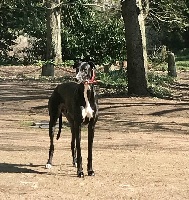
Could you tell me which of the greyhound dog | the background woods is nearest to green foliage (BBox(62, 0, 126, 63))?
the background woods

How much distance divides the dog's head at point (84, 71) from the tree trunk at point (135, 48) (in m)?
11.6

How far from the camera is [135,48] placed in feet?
61.8

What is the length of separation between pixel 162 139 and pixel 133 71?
314 inches

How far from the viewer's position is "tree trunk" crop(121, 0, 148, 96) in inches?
736

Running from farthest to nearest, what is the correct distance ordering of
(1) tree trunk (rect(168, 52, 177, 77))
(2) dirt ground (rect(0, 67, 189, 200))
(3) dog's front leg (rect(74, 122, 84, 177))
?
(1) tree trunk (rect(168, 52, 177, 77))
(3) dog's front leg (rect(74, 122, 84, 177))
(2) dirt ground (rect(0, 67, 189, 200))

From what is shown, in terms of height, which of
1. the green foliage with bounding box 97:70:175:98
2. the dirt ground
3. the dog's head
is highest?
the dog's head

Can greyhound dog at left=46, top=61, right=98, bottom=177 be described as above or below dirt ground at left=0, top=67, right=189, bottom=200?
above

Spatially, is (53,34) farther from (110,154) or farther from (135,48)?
(110,154)

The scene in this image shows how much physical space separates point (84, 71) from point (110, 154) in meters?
2.59

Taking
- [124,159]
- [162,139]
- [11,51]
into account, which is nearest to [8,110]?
[162,139]

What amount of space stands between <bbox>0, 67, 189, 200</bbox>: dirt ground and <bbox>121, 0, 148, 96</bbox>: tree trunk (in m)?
1.55

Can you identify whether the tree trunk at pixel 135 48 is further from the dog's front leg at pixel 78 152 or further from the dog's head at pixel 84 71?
the dog's head at pixel 84 71

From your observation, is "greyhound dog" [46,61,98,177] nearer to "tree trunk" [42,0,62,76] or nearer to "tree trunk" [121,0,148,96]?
"tree trunk" [121,0,148,96]

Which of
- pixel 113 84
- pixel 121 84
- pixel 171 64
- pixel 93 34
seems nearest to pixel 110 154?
pixel 113 84
